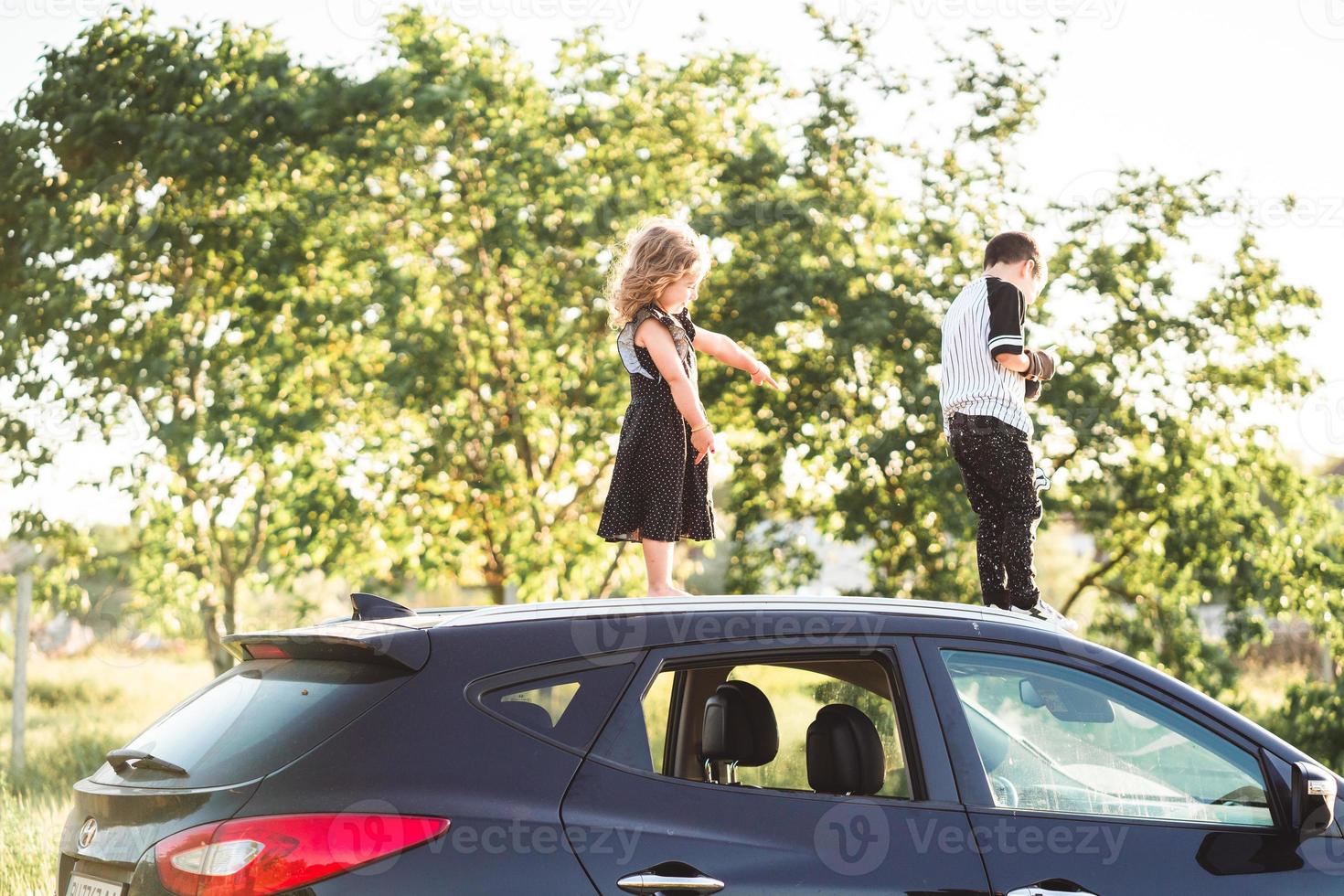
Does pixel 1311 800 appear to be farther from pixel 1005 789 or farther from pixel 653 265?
pixel 653 265

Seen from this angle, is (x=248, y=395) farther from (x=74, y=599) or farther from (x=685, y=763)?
(x=685, y=763)

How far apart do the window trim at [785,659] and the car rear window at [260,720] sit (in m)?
0.52

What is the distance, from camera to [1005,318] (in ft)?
17.5

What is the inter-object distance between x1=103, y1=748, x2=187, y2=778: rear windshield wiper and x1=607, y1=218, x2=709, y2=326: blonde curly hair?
8.99 ft

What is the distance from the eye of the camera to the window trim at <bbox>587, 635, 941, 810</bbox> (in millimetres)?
3080

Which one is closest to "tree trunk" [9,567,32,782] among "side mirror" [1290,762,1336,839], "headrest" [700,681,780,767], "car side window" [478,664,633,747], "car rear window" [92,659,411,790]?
"car rear window" [92,659,411,790]

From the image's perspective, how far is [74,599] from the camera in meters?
12.1

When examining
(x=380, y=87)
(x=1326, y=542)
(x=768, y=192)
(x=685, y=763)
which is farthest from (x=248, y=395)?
(x=1326, y=542)

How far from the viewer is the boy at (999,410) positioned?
5.34 meters

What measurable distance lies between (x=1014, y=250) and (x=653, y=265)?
4.75ft

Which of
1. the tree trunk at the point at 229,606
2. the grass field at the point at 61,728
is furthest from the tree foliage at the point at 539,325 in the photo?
the grass field at the point at 61,728
